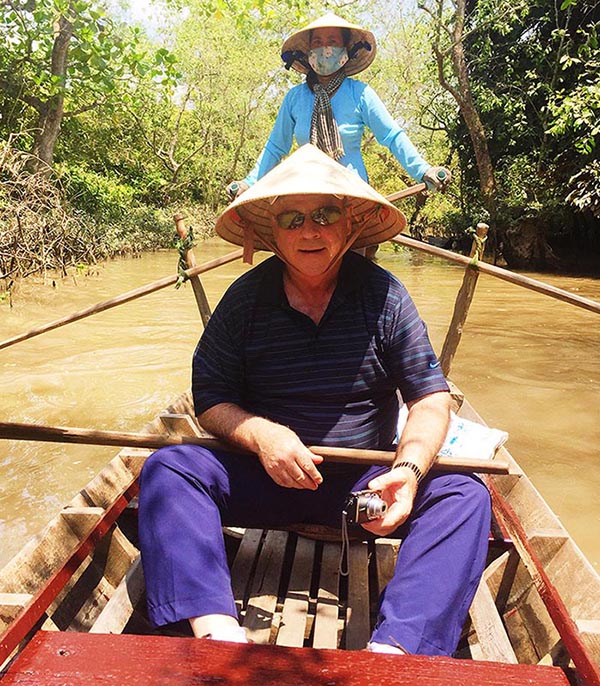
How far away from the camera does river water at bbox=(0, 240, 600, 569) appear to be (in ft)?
11.6

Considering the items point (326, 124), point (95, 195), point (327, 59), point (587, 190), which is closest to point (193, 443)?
point (326, 124)

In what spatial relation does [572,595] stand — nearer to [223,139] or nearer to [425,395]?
[425,395]

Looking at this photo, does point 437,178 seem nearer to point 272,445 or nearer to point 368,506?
point 272,445

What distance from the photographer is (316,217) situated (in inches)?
74.9

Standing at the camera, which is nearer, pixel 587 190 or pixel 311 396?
pixel 311 396

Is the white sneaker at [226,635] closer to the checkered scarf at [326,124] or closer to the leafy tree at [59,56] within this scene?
the checkered scarf at [326,124]

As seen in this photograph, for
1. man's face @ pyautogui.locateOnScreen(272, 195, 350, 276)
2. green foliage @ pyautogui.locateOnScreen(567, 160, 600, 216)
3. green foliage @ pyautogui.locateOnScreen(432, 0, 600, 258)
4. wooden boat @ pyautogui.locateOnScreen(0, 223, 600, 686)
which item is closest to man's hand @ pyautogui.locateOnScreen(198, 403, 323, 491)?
wooden boat @ pyautogui.locateOnScreen(0, 223, 600, 686)

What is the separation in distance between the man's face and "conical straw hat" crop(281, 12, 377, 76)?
1.96 meters

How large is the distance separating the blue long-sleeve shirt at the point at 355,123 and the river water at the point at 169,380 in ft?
6.63

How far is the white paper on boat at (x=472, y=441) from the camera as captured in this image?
2.52 meters

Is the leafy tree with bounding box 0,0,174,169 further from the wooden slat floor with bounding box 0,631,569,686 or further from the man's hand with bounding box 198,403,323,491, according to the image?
the wooden slat floor with bounding box 0,631,569,686

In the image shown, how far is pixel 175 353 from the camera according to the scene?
662 centimetres

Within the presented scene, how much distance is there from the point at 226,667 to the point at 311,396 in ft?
3.02

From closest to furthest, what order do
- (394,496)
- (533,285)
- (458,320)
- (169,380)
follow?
(394,496) < (533,285) < (458,320) < (169,380)
